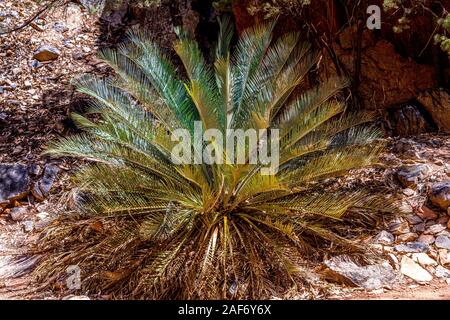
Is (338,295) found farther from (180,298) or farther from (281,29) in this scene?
(281,29)

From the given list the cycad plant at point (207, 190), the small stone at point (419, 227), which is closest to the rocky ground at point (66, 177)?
the small stone at point (419, 227)

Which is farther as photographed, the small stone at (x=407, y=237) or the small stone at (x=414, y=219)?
the small stone at (x=414, y=219)

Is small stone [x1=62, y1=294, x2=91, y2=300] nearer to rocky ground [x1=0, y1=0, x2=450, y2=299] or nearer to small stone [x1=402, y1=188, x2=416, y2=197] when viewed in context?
rocky ground [x1=0, y1=0, x2=450, y2=299]

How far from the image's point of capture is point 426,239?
4535 mm

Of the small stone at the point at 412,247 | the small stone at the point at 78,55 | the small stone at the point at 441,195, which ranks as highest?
the small stone at the point at 78,55

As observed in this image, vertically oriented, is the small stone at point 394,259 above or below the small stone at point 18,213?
below

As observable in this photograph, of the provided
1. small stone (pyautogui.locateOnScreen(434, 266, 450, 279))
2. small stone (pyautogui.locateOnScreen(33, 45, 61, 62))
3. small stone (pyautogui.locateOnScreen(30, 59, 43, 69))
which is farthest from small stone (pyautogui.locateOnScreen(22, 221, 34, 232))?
small stone (pyautogui.locateOnScreen(434, 266, 450, 279))

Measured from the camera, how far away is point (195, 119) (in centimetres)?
527

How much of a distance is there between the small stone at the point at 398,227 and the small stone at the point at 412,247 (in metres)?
0.15

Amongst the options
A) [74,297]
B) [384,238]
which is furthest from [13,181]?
[384,238]

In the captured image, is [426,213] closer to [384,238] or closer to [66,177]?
[384,238]

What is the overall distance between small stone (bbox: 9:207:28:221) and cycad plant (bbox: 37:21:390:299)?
0.78m

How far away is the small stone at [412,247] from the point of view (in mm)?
4453

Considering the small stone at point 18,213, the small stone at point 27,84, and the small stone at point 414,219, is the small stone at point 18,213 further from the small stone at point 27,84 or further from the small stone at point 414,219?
the small stone at point 414,219
